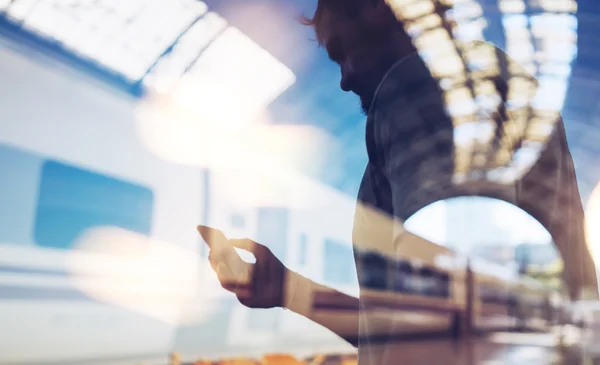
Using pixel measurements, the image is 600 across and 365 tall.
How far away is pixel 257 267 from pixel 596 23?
3.60 ft

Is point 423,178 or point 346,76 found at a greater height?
point 346,76

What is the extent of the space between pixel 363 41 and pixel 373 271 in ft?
1.91

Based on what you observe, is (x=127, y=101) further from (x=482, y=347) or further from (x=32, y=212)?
(x=482, y=347)

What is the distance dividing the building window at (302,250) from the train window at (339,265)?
0.20ft

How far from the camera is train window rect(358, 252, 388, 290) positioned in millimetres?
1347

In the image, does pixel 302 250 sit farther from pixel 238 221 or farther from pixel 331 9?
pixel 331 9

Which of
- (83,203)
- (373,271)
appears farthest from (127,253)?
(373,271)

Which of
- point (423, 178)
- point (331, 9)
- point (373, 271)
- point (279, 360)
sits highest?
point (331, 9)

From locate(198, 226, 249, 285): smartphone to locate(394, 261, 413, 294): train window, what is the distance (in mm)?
440

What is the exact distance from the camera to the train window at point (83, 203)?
4.07 feet

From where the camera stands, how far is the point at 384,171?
47.9 inches

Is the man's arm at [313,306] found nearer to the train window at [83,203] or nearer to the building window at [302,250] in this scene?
the building window at [302,250]

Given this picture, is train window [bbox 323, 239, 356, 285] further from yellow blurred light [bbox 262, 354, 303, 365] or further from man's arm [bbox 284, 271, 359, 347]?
yellow blurred light [bbox 262, 354, 303, 365]

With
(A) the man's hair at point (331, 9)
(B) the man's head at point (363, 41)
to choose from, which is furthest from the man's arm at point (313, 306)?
(A) the man's hair at point (331, 9)
